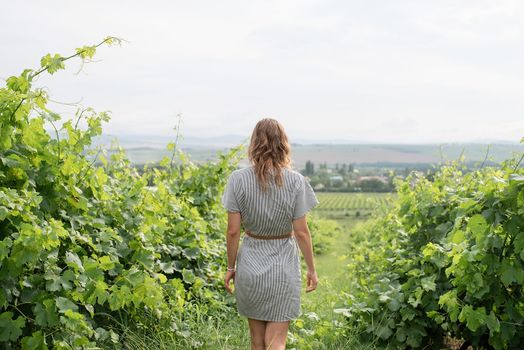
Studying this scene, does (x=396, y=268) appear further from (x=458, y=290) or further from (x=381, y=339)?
(x=458, y=290)

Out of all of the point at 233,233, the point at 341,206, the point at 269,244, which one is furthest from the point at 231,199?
the point at 341,206

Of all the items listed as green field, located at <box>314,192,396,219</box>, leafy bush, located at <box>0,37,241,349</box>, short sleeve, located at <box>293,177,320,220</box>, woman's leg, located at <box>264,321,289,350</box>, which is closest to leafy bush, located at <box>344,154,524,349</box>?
short sleeve, located at <box>293,177,320,220</box>

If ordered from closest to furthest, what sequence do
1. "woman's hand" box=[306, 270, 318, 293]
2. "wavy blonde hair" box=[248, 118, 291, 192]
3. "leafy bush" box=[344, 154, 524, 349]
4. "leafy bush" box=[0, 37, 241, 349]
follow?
"leafy bush" box=[0, 37, 241, 349]
"leafy bush" box=[344, 154, 524, 349]
"wavy blonde hair" box=[248, 118, 291, 192]
"woman's hand" box=[306, 270, 318, 293]

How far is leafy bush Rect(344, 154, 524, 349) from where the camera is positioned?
167 inches

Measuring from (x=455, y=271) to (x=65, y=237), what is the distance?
A: 8.94 ft

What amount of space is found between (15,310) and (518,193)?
3.34 m

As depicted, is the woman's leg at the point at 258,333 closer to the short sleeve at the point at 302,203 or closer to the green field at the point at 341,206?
the short sleeve at the point at 302,203

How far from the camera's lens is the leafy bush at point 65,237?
155 inches

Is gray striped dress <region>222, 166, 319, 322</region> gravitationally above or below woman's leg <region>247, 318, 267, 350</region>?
above

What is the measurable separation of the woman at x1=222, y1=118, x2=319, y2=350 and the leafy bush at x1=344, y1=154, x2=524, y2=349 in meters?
1.09

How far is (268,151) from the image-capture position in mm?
4371

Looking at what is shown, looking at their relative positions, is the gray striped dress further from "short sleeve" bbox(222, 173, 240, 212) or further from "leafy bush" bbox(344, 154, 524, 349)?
"leafy bush" bbox(344, 154, 524, 349)

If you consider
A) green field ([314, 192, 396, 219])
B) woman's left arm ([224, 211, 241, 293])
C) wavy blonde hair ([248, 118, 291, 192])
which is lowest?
green field ([314, 192, 396, 219])

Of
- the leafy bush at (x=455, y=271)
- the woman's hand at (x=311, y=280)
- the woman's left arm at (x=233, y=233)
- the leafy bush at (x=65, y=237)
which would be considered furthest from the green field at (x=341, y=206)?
the woman's left arm at (x=233, y=233)
